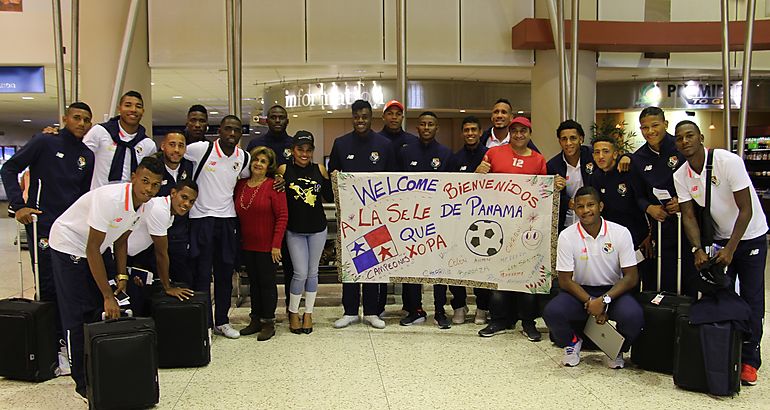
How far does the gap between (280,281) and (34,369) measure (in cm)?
250

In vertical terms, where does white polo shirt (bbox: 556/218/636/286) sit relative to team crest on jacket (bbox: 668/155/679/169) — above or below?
below

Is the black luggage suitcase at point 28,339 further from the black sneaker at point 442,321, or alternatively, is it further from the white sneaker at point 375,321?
the black sneaker at point 442,321

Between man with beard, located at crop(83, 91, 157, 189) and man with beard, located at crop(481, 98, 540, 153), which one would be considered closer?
man with beard, located at crop(83, 91, 157, 189)

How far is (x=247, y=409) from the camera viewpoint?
3424 millimetres

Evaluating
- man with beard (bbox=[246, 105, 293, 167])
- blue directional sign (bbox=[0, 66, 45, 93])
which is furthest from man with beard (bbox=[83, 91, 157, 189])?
blue directional sign (bbox=[0, 66, 45, 93])

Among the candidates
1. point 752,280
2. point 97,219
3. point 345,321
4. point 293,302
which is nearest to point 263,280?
point 293,302

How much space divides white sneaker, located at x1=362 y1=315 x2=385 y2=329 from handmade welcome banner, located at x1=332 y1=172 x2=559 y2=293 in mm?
352

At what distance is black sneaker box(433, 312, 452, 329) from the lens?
16.8 ft

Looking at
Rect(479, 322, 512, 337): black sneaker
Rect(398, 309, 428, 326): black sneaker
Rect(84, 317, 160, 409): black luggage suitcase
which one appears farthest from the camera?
Rect(398, 309, 428, 326): black sneaker

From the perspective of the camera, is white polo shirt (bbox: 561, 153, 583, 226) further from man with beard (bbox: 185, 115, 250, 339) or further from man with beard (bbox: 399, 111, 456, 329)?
man with beard (bbox: 185, 115, 250, 339)

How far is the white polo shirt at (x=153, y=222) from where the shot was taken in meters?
3.86

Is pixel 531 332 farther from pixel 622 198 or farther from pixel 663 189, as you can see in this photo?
pixel 663 189

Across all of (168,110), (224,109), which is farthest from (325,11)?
(168,110)

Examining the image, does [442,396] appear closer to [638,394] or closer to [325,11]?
[638,394]
